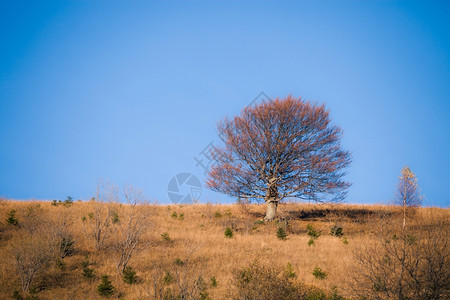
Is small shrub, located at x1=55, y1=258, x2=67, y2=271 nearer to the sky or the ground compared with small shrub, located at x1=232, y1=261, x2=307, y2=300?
nearer to the ground

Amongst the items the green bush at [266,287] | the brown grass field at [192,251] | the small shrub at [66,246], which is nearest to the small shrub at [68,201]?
the brown grass field at [192,251]

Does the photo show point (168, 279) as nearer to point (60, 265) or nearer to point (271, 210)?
point (60, 265)

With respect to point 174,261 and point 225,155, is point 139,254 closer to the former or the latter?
point 174,261

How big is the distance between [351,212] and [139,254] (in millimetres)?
18536

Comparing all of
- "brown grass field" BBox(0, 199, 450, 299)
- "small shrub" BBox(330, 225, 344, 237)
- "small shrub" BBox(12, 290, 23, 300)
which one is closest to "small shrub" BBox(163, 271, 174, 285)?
"brown grass field" BBox(0, 199, 450, 299)

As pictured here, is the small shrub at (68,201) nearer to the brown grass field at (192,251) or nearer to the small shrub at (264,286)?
the brown grass field at (192,251)

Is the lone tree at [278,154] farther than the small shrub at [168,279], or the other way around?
the lone tree at [278,154]

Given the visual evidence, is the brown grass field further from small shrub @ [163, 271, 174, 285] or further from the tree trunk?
the tree trunk

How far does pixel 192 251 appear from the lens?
32.7 ft

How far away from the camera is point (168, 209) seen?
78.0 feet

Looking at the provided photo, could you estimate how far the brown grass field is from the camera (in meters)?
9.54

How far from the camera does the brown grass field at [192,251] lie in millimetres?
9539

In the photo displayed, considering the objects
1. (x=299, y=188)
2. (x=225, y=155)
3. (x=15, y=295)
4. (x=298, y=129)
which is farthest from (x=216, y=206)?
(x=15, y=295)

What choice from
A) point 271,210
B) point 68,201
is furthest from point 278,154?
point 68,201
